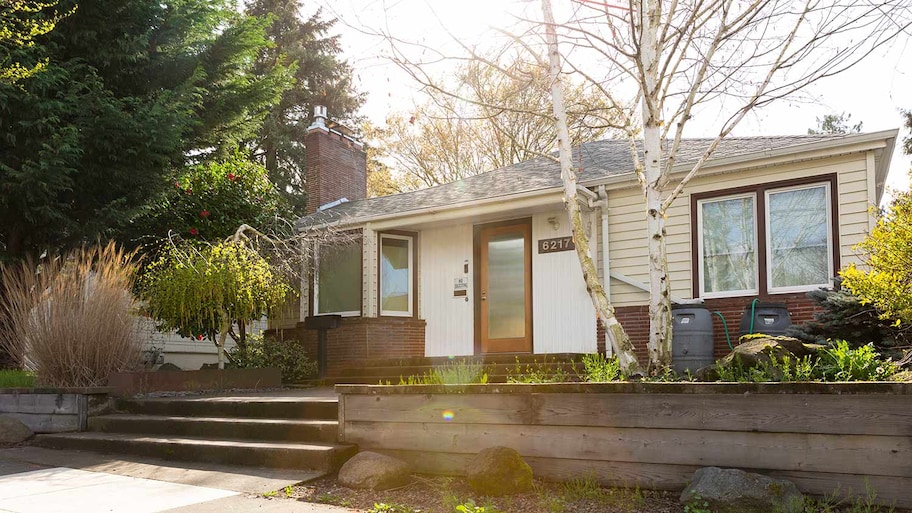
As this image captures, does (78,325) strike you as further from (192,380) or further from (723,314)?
(723,314)

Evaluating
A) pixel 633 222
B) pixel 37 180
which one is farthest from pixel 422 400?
pixel 37 180

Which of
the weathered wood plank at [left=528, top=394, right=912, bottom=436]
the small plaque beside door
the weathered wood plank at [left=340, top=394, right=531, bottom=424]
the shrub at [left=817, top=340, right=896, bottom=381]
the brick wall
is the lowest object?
the weathered wood plank at [left=340, top=394, right=531, bottom=424]

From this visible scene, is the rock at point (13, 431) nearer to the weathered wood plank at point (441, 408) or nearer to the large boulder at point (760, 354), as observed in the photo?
the weathered wood plank at point (441, 408)

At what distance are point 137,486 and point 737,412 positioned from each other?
4.23m

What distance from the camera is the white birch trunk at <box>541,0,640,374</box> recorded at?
5.55m

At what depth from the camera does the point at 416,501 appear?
15.0 ft

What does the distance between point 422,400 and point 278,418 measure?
6.79ft

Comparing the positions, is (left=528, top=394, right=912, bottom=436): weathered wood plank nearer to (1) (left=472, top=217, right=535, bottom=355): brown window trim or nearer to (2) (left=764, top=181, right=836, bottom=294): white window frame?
(2) (left=764, top=181, right=836, bottom=294): white window frame

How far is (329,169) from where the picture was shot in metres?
15.5

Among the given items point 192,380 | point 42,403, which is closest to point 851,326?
point 192,380

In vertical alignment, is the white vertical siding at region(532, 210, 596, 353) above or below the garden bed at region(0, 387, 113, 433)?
above

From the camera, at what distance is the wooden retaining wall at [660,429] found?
12.4 ft

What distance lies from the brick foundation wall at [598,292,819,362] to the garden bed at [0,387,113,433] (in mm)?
6384

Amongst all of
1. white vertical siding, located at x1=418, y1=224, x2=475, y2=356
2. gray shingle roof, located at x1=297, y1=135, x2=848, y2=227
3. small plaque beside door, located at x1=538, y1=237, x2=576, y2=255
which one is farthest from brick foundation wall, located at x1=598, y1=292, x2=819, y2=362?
white vertical siding, located at x1=418, y1=224, x2=475, y2=356
